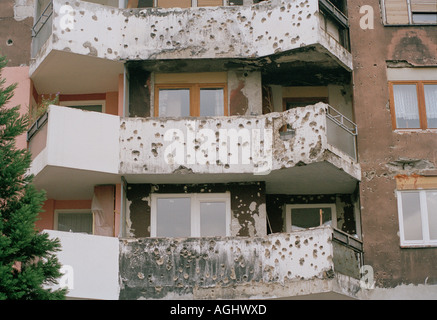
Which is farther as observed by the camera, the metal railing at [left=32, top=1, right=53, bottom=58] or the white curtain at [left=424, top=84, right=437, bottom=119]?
the metal railing at [left=32, top=1, right=53, bottom=58]

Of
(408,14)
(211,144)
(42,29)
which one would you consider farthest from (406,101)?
(42,29)

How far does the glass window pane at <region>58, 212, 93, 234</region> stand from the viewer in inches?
1289

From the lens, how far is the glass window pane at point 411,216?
101 feet

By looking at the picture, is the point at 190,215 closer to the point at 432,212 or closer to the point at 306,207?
the point at 306,207

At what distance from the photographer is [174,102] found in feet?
107

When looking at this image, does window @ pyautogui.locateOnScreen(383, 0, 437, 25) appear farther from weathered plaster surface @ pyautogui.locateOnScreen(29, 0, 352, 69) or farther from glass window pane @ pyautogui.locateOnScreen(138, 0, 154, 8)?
glass window pane @ pyautogui.locateOnScreen(138, 0, 154, 8)

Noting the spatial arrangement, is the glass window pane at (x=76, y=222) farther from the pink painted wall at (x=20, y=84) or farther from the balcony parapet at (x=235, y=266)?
the pink painted wall at (x=20, y=84)

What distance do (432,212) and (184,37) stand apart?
7.97 metres

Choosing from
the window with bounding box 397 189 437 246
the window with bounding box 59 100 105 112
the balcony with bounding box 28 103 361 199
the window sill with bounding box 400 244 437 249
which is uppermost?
the window with bounding box 59 100 105 112

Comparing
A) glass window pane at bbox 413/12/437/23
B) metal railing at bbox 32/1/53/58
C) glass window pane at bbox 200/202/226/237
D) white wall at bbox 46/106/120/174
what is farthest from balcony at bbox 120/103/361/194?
glass window pane at bbox 413/12/437/23

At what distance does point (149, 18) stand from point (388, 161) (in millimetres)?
7392

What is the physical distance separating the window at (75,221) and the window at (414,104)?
8606mm

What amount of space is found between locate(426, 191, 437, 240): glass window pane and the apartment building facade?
12 cm

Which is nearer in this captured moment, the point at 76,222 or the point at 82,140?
the point at 82,140
